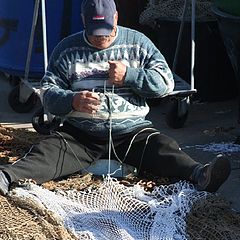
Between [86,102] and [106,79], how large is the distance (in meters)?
0.25

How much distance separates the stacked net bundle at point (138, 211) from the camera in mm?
3049

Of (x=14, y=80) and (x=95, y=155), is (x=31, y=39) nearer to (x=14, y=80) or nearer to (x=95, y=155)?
(x=14, y=80)

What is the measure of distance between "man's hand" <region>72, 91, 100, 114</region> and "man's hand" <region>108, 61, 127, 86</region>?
128 mm

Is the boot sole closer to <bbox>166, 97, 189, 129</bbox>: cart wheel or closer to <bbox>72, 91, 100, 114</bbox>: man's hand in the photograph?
<bbox>72, 91, 100, 114</bbox>: man's hand

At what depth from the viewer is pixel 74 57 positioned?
3668 millimetres

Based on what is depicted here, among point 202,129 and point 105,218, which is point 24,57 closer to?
point 202,129

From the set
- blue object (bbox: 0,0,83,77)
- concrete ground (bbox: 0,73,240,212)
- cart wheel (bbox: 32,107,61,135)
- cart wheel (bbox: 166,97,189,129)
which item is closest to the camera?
concrete ground (bbox: 0,73,240,212)

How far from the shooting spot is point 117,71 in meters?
3.51

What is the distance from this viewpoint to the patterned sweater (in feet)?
11.8

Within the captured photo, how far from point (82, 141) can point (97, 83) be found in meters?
0.30

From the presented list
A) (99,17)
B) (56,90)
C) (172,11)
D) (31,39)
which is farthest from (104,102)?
(172,11)

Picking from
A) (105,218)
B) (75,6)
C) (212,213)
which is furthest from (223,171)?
(75,6)

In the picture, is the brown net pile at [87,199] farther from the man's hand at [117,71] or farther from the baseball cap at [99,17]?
the baseball cap at [99,17]

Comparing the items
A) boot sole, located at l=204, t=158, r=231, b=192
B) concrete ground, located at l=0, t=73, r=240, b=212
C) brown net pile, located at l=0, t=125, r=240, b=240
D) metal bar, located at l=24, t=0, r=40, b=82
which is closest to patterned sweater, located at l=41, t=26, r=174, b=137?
brown net pile, located at l=0, t=125, r=240, b=240
